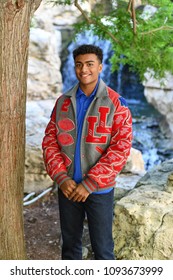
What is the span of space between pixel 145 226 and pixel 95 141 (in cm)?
96

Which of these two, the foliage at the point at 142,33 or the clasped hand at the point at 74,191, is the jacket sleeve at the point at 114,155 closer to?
the clasped hand at the point at 74,191

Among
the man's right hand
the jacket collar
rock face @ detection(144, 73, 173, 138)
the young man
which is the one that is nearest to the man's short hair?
the young man

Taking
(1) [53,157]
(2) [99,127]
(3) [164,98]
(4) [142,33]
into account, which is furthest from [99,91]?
(3) [164,98]

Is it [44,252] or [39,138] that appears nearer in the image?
[44,252]

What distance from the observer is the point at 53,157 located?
2408mm

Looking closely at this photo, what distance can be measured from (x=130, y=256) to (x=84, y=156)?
41.6 inches

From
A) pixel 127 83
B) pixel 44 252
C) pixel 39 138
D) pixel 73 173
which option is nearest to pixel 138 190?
pixel 73 173

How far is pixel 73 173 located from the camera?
7.90 ft

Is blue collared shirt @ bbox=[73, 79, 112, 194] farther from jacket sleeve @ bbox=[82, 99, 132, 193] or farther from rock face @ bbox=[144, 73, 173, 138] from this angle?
rock face @ bbox=[144, 73, 173, 138]

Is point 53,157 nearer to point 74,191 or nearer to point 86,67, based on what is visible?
point 74,191

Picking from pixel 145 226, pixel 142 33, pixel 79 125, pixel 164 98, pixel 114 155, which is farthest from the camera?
pixel 164 98

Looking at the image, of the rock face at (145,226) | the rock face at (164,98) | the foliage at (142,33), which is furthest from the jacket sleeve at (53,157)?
the rock face at (164,98)
